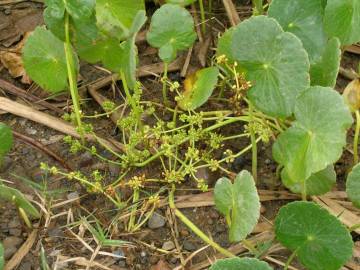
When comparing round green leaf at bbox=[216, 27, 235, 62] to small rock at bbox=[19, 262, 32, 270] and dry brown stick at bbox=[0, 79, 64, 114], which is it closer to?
dry brown stick at bbox=[0, 79, 64, 114]

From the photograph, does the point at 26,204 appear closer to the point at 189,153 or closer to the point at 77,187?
the point at 77,187

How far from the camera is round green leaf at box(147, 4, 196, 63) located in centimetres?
173

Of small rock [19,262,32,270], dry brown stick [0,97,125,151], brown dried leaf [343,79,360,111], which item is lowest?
small rock [19,262,32,270]

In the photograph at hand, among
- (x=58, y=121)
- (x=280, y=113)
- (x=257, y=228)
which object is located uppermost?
(x=280, y=113)

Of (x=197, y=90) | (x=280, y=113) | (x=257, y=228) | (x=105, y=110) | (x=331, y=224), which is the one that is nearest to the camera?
(x=331, y=224)

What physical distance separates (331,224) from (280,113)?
278mm

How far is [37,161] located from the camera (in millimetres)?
1795

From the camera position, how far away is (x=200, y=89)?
1.76 metres

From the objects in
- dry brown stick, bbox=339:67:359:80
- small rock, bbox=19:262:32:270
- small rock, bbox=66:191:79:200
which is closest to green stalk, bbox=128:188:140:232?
small rock, bbox=66:191:79:200

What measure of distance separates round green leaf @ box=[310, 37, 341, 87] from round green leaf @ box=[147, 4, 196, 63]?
1.09 ft

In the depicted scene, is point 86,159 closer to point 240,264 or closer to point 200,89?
point 200,89

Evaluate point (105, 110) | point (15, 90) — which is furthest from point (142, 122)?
point (15, 90)

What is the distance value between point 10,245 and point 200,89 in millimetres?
612

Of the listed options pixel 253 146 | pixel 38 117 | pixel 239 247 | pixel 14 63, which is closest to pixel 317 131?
pixel 253 146
